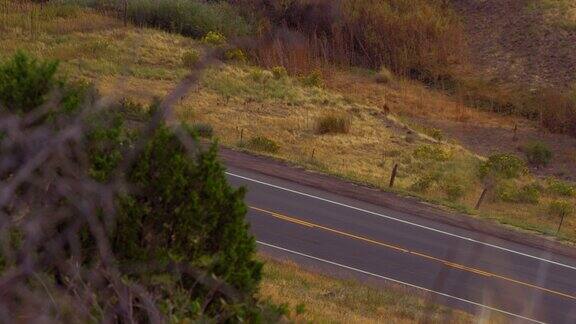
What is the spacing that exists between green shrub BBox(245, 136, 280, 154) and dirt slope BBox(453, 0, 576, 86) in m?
20.9

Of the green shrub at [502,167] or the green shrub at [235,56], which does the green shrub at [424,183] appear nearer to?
the green shrub at [502,167]

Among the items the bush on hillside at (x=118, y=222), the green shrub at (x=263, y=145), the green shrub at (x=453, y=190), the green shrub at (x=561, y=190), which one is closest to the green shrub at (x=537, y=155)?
the green shrub at (x=561, y=190)

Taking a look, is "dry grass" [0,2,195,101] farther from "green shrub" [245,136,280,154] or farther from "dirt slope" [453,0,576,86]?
"dirt slope" [453,0,576,86]

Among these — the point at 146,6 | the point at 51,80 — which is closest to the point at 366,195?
the point at 51,80

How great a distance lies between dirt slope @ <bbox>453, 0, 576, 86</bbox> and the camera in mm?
42719

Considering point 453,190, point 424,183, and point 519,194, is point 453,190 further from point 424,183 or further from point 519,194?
point 519,194

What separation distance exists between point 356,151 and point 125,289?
20.9 metres

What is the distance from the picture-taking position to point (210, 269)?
589 cm

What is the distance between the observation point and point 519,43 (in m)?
44.8

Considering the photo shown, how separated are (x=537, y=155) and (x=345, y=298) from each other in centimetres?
2176

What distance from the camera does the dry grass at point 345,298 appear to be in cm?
1009

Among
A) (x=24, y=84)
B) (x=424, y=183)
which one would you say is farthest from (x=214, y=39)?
(x=24, y=84)

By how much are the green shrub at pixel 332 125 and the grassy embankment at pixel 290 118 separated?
3 cm

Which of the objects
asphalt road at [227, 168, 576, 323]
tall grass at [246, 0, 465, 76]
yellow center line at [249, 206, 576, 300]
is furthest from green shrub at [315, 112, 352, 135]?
tall grass at [246, 0, 465, 76]
